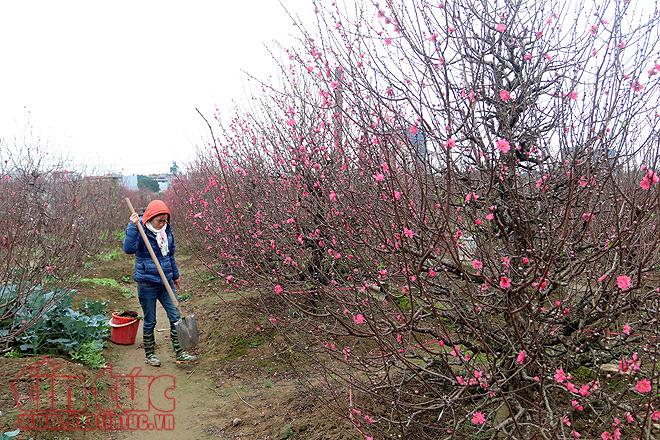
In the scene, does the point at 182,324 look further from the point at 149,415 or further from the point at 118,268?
the point at 118,268

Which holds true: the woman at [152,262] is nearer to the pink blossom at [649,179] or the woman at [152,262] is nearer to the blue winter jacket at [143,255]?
the blue winter jacket at [143,255]

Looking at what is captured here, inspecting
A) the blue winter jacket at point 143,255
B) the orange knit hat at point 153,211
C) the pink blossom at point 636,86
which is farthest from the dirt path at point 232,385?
the pink blossom at point 636,86

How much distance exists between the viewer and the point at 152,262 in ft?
15.9

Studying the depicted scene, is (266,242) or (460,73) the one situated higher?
(460,73)

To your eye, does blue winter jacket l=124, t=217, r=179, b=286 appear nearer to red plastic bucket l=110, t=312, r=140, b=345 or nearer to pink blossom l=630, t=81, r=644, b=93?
red plastic bucket l=110, t=312, r=140, b=345

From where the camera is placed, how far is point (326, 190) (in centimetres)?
411

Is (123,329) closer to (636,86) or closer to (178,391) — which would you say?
(178,391)

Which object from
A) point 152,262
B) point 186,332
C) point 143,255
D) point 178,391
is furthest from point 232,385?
point 143,255

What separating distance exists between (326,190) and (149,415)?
2.46m

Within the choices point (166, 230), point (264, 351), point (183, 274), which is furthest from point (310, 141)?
point (183, 274)

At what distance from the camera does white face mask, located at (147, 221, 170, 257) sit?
480cm

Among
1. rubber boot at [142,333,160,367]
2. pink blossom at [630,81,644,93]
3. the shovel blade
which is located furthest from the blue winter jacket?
pink blossom at [630,81,644,93]

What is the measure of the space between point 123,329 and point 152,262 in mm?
1116

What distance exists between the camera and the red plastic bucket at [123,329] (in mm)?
5348
